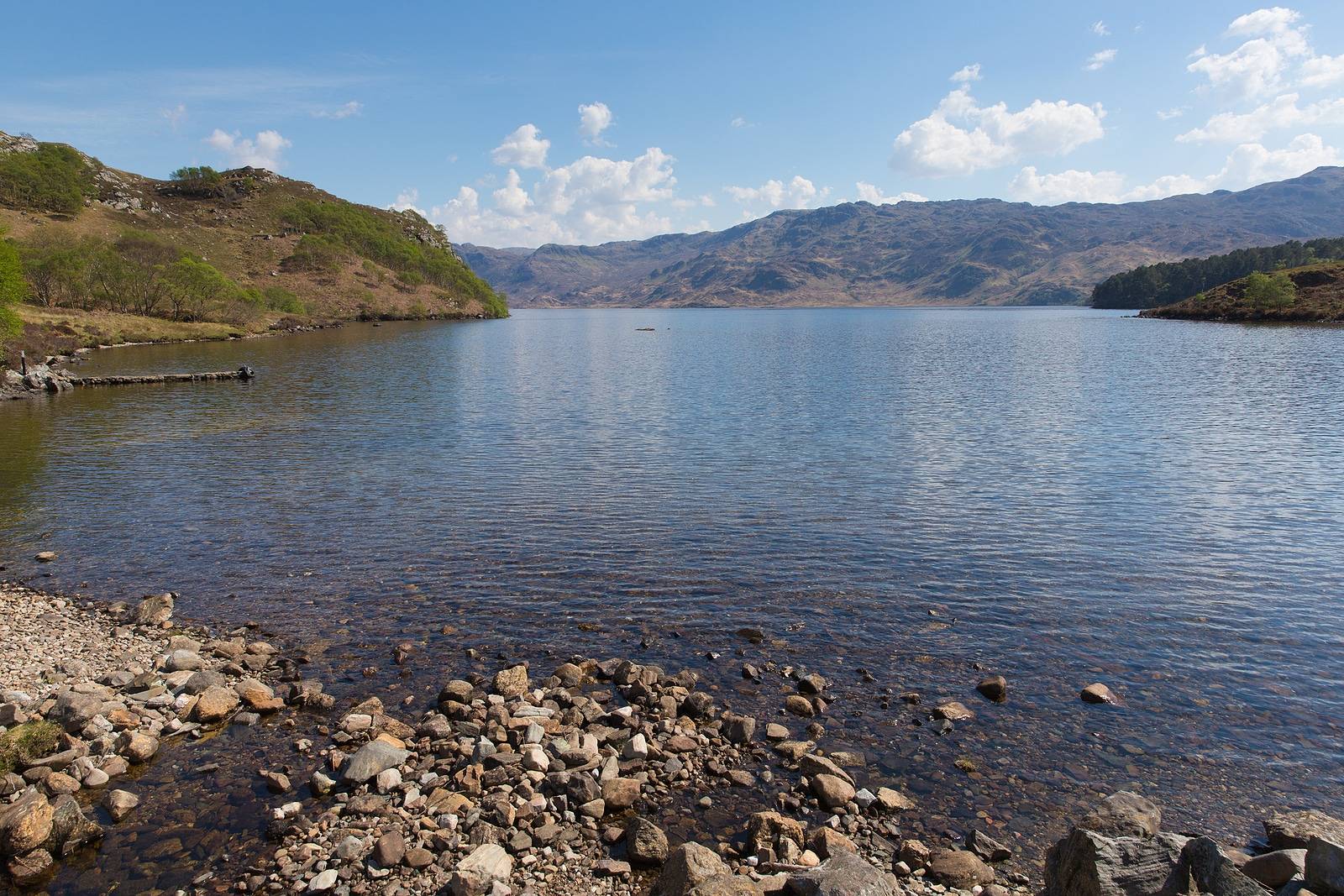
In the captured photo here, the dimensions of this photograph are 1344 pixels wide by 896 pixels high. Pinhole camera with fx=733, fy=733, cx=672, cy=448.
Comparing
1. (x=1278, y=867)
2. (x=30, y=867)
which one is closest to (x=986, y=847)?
(x=1278, y=867)

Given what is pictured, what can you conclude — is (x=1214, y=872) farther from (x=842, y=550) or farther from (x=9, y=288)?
(x=9, y=288)

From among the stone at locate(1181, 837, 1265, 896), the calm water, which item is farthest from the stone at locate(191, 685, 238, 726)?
the stone at locate(1181, 837, 1265, 896)

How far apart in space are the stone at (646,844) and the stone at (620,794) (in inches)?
36.2

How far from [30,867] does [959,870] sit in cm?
1530

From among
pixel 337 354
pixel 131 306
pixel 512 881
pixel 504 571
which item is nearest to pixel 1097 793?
pixel 512 881

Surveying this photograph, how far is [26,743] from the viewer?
14562 millimetres

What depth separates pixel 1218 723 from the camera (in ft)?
55.3

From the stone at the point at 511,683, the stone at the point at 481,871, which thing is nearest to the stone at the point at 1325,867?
the stone at the point at 481,871

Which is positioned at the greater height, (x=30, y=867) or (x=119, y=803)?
(x=119, y=803)

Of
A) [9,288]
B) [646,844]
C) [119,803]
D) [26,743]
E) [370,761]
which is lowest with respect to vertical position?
[646,844]

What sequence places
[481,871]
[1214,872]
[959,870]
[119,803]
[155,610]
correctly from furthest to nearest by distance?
[155,610]
[119,803]
[959,870]
[481,871]
[1214,872]

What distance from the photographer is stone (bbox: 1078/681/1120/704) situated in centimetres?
1775

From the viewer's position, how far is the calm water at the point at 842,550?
16.6m

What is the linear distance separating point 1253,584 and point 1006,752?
1544cm
